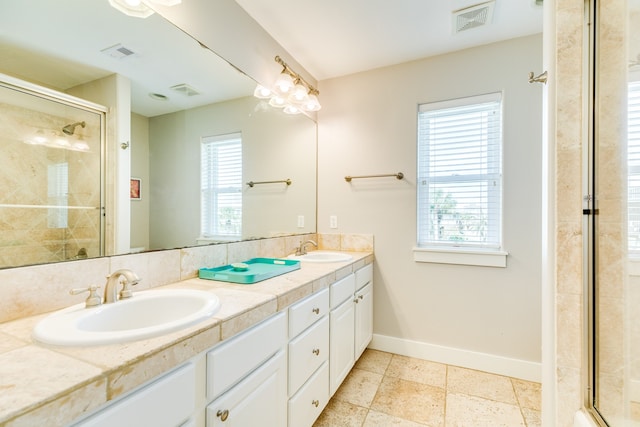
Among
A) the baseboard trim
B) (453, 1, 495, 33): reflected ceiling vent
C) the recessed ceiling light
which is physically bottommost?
the baseboard trim

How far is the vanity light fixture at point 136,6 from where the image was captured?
3.77ft

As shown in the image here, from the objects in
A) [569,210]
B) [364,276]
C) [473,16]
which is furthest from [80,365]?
[473,16]

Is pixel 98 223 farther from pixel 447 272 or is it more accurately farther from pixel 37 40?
pixel 447 272

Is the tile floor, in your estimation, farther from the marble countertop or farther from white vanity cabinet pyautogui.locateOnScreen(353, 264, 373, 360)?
the marble countertop

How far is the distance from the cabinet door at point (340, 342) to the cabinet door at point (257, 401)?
51cm

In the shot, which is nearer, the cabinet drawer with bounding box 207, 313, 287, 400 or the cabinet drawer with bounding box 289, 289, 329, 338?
the cabinet drawer with bounding box 207, 313, 287, 400

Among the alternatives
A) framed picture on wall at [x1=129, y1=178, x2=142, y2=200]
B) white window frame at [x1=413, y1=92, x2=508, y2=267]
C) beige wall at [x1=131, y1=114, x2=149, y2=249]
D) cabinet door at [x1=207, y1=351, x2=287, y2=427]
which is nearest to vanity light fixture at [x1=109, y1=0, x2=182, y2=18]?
beige wall at [x1=131, y1=114, x2=149, y2=249]

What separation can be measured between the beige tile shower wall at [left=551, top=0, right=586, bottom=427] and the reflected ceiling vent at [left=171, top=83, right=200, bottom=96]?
163cm

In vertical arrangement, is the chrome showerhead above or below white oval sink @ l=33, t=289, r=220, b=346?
above

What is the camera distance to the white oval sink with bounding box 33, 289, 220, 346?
2.35 ft

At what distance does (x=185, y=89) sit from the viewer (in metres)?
1.50

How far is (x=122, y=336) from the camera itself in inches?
28.3

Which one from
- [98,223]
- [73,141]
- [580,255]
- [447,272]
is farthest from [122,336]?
[447,272]

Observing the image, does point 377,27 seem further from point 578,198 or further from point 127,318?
point 127,318
